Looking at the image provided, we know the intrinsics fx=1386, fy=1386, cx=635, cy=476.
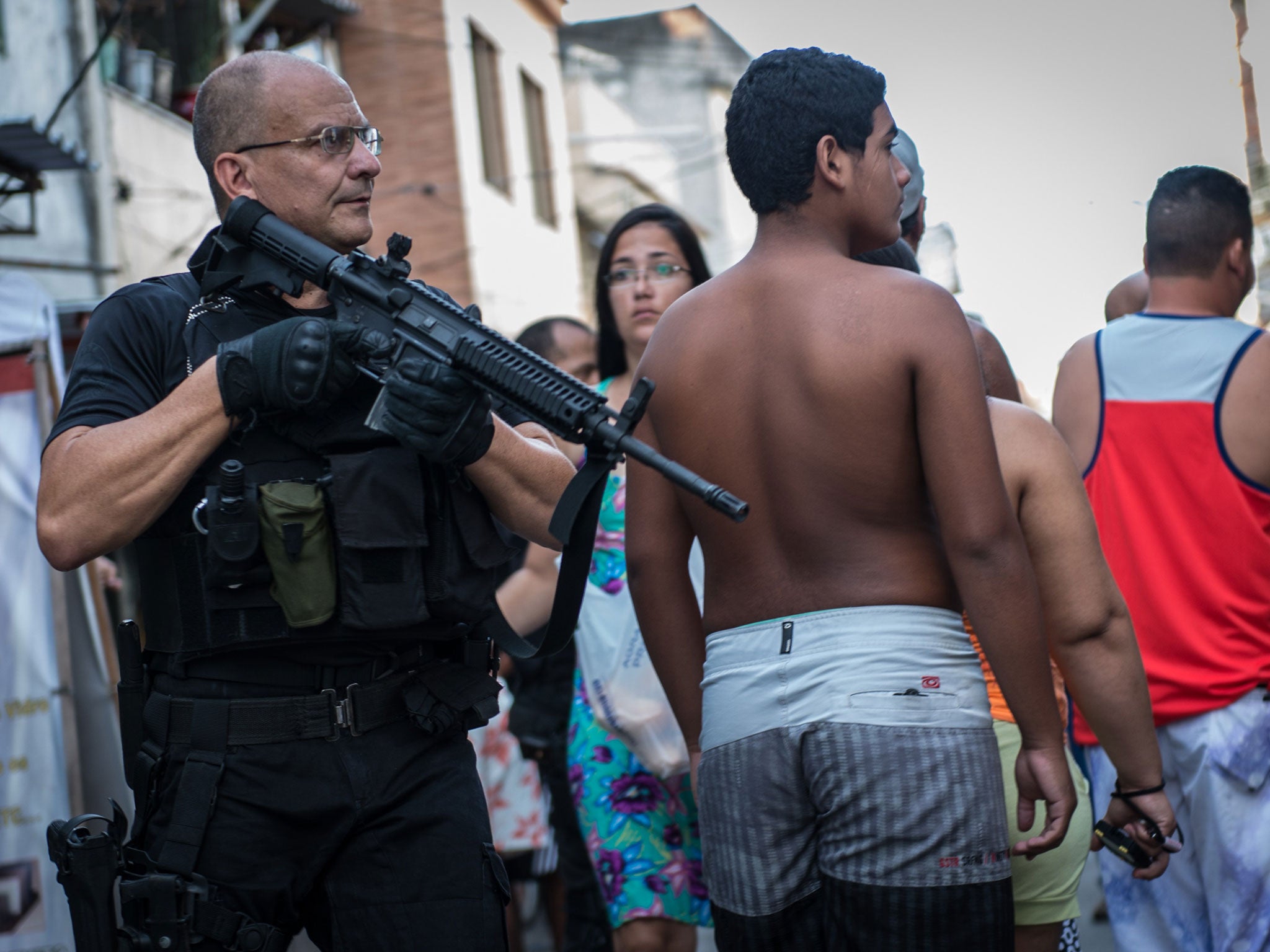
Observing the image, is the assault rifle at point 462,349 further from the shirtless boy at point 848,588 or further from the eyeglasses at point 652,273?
the eyeglasses at point 652,273

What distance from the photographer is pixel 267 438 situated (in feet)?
8.28

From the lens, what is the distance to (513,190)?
1917 cm

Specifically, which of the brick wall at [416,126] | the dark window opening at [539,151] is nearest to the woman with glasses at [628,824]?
the brick wall at [416,126]

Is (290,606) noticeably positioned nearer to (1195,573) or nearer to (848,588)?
(848,588)

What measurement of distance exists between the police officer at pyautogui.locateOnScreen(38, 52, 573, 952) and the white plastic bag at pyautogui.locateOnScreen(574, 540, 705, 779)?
0.97 metres

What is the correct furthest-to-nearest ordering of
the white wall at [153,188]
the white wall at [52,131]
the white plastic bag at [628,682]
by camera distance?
the white wall at [153,188], the white wall at [52,131], the white plastic bag at [628,682]

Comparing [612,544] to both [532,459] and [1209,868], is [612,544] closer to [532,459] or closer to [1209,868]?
[532,459]

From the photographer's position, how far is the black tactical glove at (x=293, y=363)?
236cm

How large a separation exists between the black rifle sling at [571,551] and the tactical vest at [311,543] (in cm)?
12

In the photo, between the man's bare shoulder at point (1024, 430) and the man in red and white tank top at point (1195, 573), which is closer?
the man's bare shoulder at point (1024, 430)

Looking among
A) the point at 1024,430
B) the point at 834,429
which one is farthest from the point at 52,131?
the point at 834,429

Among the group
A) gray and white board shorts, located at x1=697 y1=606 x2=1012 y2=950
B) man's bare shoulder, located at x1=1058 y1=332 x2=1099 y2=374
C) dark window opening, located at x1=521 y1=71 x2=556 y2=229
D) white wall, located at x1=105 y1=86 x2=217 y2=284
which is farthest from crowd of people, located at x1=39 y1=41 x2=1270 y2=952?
dark window opening, located at x1=521 y1=71 x2=556 y2=229

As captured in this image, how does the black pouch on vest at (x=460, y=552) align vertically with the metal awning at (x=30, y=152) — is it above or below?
below

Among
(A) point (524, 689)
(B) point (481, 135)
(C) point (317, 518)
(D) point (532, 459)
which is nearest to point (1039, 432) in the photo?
(D) point (532, 459)
